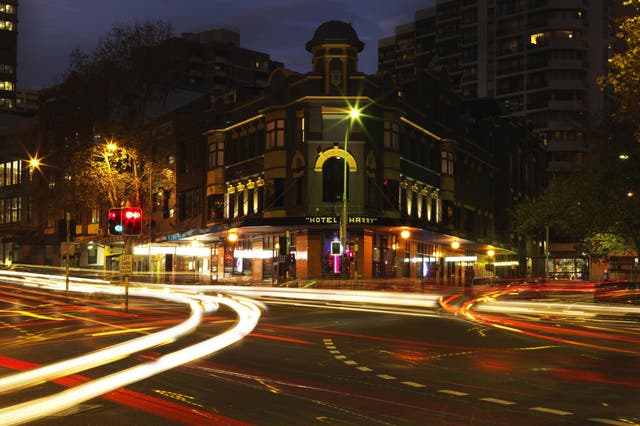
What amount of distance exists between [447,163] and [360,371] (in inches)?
2021

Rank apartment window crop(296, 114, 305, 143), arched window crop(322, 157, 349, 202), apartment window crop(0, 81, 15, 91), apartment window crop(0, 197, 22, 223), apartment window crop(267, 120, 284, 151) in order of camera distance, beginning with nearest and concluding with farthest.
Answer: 1. arched window crop(322, 157, 349, 202)
2. apartment window crop(296, 114, 305, 143)
3. apartment window crop(267, 120, 284, 151)
4. apartment window crop(0, 197, 22, 223)
5. apartment window crop(0, 81, 15, 91)

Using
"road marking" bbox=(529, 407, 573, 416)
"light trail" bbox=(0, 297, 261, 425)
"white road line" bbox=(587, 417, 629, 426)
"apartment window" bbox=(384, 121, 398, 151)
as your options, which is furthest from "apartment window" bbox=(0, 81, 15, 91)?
"white road line" bbox=(587, 417, 629, 426)

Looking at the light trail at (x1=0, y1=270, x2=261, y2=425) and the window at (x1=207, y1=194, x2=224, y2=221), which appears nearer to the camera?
the light trail at (x1=0, y1=270, x2=261, y2=425)

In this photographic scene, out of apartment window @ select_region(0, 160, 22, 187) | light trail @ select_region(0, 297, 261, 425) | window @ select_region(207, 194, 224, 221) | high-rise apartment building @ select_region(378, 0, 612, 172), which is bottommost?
light trail @ select_region(0, 297, 261, 425)

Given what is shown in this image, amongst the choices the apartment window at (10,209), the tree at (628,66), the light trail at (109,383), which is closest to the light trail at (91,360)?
the light trail at (109,383)

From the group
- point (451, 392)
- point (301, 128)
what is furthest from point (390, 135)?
point (451, 392)

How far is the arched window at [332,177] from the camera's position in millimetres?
50000

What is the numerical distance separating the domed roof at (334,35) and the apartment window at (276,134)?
17.0ft

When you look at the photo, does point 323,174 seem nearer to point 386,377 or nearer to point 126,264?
point 126,264

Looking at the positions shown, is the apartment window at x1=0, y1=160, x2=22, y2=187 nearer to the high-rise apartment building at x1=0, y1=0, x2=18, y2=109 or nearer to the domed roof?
the domed roof

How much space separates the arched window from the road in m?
26.8

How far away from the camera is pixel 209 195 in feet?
192

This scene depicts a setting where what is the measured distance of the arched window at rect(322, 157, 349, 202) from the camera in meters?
50.0

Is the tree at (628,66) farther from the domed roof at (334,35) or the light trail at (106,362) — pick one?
the domed roof at (334,35)
